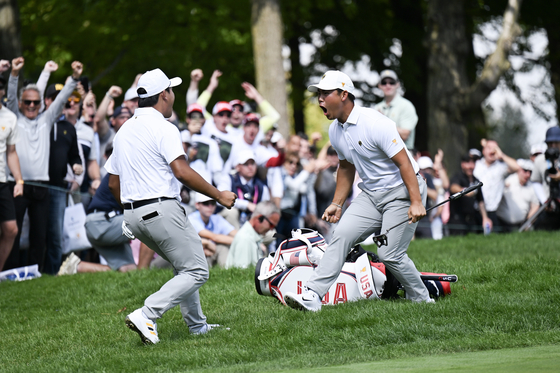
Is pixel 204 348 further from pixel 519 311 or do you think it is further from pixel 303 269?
pixel 519 311

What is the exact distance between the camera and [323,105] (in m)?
6.77

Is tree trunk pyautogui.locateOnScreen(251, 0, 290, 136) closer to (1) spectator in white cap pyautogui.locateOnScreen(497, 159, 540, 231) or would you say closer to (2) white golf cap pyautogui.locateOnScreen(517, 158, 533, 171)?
(1) spectator in white cap pyautogui.locateOnScreen(497, 159, 540, 231)

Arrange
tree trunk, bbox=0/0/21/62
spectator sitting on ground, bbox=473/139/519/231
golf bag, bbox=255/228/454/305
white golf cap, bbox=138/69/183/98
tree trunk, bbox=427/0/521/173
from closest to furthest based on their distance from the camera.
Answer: white golf cap, bbox=138/69/183/98
golf bag, bbox=255/228/454/305
tree trunk, bbox=0/0/21/62
spectator sitting on ground, bbox=473/139/519/231
tree trunk, bbox=427/0/521/173

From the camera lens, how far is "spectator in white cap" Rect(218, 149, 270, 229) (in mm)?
11406

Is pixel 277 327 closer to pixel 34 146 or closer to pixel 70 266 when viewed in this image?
pixel 70 266

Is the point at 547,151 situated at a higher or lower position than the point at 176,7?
lower

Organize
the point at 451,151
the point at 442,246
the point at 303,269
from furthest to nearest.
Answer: the point at 451,151 < the point at 442,246 < the point at 303,269

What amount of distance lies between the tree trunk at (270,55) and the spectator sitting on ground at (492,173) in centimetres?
418

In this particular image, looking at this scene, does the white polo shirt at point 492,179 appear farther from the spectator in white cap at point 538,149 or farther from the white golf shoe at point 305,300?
the white golf shoe at point 305,300

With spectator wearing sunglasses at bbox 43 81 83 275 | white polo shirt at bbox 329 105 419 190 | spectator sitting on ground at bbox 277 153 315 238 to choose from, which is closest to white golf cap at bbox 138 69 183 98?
white polo shirt at bbox 329 105 419 190

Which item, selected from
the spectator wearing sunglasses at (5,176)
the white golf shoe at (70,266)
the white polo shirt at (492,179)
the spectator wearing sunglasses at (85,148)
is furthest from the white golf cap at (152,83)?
the white polo shirt at (492,179)

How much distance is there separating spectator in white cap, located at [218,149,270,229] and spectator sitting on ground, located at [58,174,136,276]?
1694mm

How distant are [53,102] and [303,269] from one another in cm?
502

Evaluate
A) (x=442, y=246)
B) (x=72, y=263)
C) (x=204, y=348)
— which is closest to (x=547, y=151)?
(x=442, y=246)
